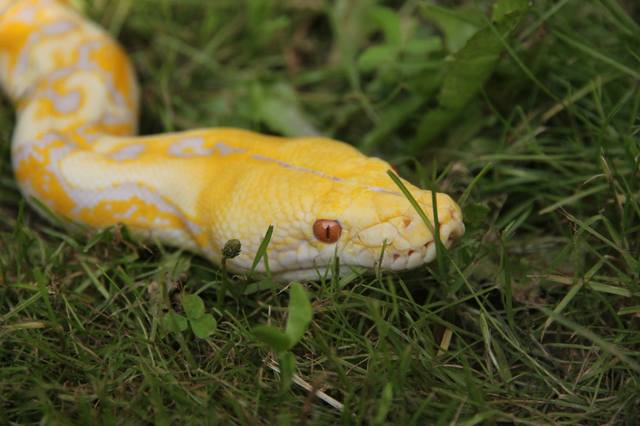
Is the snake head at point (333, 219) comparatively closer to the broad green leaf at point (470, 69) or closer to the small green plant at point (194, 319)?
the small green plant at point (194, 319)

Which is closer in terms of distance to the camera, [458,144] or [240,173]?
[240,173]

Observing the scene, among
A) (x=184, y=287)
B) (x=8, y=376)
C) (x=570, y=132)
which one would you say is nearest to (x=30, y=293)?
(x=8, y=376)

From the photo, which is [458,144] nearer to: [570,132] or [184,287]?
[570,132]

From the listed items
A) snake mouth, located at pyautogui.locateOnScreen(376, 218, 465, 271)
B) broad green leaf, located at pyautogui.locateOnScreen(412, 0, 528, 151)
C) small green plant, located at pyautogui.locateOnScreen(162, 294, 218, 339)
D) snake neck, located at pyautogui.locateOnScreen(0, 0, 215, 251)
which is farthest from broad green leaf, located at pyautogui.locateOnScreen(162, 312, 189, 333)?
broad green leaf, located at pyautogui.locateOnScreen(412, 0, 528, 151)

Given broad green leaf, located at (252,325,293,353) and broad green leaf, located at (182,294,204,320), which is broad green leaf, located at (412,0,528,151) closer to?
broad green leaf, located at (182,294,204,320)

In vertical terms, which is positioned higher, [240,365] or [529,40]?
[529,40]

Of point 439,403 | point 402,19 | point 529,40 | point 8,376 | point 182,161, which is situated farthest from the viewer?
point 402,19

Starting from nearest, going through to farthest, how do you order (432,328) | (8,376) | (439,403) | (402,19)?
(439,403) → (8,376) → (432,328) → (402,19)
